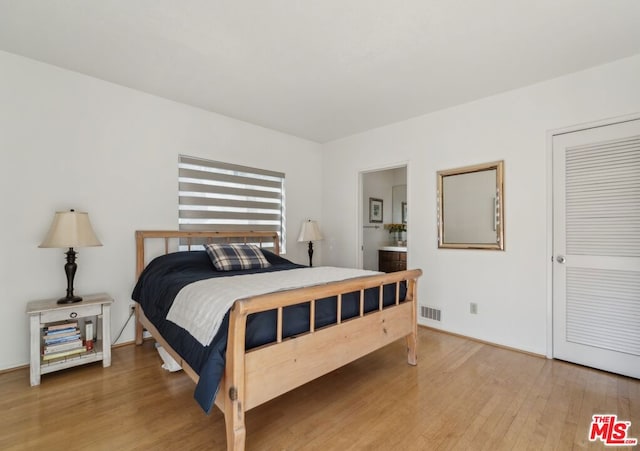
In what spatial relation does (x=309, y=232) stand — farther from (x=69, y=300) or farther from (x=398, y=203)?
(x=69, y=300)

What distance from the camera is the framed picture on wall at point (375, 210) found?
5.26 m

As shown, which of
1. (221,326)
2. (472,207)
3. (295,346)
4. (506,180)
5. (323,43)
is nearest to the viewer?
(221,326)

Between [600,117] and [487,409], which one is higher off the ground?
[600,117]

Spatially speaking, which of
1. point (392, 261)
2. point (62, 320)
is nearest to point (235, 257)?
point (62, 320)

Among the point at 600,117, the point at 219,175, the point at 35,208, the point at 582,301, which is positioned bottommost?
the point at 582,301

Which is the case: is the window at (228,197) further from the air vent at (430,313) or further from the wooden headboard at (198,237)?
the air vent at (430,313)

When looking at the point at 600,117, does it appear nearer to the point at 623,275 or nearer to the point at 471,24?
the point at 623,275

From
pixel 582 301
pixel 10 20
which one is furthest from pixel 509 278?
pixel 10 20

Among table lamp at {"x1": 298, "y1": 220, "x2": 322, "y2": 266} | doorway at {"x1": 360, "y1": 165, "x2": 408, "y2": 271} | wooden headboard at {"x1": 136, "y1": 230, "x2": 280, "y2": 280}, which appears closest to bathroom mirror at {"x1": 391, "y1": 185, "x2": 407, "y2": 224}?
doorway at {"x1": 360, "y1": 165, "x2": 408, "y2": 271}

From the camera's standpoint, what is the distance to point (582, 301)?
2.54 meters

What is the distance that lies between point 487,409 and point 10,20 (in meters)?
4.02

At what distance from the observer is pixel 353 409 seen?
188 centimetres

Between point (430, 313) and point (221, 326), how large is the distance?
8.83ft

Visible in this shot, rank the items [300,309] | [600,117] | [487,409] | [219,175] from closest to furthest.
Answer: [300,309], [487,409], [600,117], [219,175]
